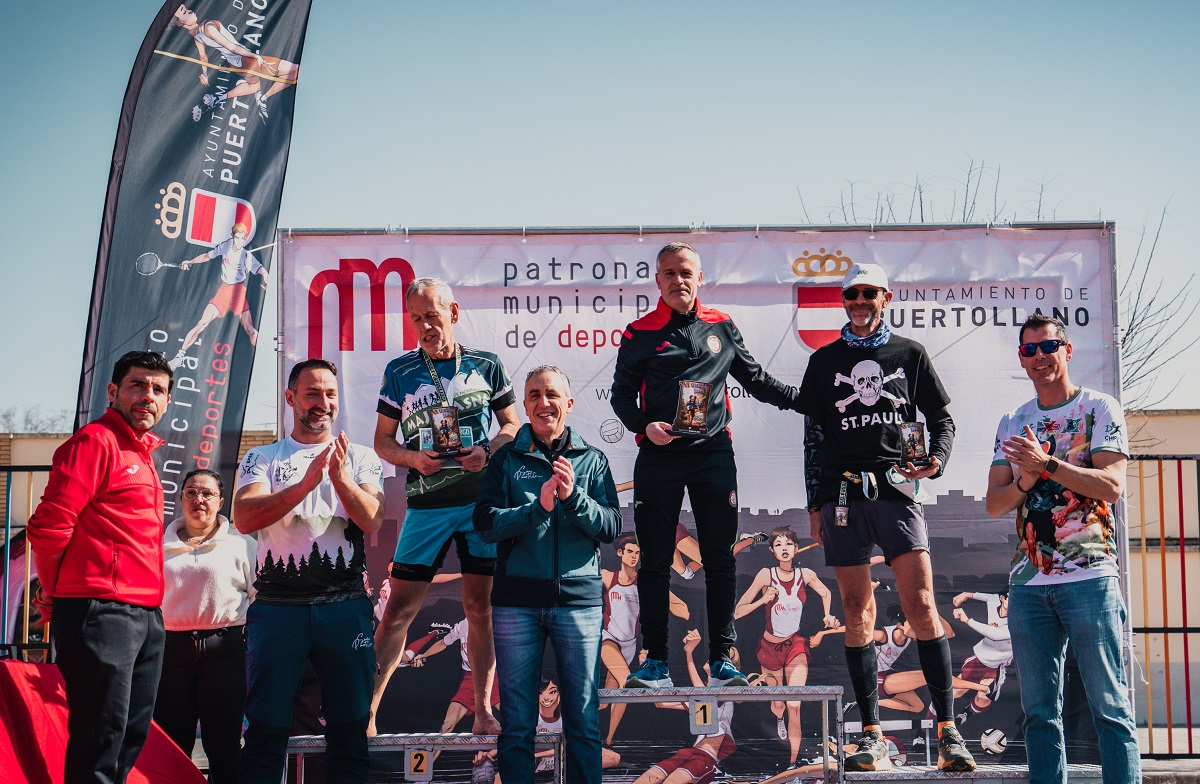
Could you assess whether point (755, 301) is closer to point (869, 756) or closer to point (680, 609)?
point (680, 609)

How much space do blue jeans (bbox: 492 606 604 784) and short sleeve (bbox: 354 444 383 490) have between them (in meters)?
0.77

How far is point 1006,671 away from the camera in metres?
5.69

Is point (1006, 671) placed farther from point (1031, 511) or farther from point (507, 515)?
point (507, 515)

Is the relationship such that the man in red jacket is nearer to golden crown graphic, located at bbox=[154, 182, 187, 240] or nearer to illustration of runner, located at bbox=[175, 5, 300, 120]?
golden crown graphic, located at bbox=[154, 182, 187, 240]

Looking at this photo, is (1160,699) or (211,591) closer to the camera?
(211,591)

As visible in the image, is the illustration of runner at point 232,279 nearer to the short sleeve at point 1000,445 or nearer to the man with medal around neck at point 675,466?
the man with medal around neck at point 675,466

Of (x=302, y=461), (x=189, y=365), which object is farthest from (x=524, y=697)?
(x=189, y=365)

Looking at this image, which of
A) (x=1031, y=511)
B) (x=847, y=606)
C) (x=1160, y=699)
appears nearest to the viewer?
(x=1031, y=511)

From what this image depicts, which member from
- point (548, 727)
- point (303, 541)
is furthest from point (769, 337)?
point (303, 541)

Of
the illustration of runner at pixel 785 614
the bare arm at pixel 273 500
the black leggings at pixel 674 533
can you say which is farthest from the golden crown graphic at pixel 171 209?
the illustration of runner at pixel 785 614

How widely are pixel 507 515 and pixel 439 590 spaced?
6.40 feet

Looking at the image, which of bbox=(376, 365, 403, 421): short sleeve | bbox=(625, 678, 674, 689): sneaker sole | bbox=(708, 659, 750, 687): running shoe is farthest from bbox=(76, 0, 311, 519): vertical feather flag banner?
bbox=(708, 659, 750, 687): running shoe

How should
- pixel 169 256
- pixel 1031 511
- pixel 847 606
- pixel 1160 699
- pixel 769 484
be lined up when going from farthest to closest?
1. pixel 1160 699
2. pixel 769 484
3. pixel 169 256
4. pixel 847 606
5. pixel 1031 511

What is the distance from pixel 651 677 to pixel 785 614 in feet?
4.63
